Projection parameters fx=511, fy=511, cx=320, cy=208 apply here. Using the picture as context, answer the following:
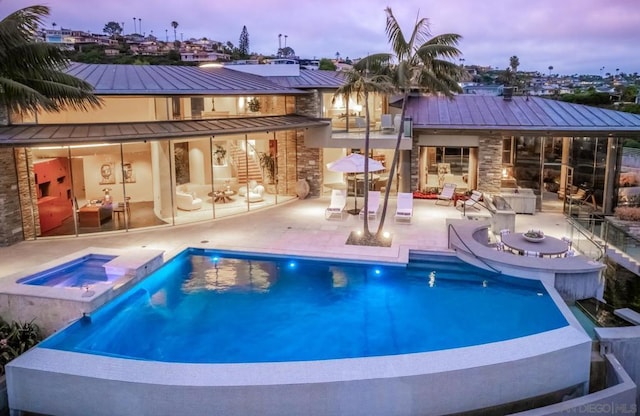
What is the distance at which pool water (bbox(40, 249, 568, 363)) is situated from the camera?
33.2 feet

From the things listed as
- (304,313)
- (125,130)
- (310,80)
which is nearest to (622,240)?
(304,313)

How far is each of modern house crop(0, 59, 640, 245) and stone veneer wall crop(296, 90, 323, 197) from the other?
Answer: 0.05 m

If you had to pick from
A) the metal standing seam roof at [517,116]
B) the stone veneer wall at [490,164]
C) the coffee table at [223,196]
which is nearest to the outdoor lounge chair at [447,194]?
the stone veneer wall at [490,164]

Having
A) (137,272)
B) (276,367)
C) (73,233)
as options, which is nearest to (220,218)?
(73,233)

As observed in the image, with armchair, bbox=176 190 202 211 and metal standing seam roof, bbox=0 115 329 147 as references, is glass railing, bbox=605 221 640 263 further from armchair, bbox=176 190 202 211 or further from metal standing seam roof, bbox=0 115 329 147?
armchair, bbox=176 190 202 211

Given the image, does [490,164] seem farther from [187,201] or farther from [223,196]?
[187,201]

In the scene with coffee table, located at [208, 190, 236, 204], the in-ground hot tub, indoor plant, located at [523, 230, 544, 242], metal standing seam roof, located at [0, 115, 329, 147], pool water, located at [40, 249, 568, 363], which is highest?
metal standing seam roof, located at [0, 115, 329, 147]

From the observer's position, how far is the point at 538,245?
573 inches

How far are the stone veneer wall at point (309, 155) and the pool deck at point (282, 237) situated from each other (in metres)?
2.85

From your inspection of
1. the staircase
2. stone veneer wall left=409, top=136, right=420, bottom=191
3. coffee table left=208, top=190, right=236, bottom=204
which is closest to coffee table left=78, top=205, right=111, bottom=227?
coffee table left=208, top=190, right=236, bottom=204

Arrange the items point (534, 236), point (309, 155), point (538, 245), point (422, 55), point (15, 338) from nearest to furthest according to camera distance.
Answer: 1. point (15, 338)
2. point (538, 245)
3. point (534, 236)
4. point (422, 55)
5. point (309, 155)

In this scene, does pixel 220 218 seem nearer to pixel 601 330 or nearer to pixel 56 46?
pixel 56 46

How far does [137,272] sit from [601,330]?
424 inches

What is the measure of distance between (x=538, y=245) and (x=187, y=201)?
501 inches
